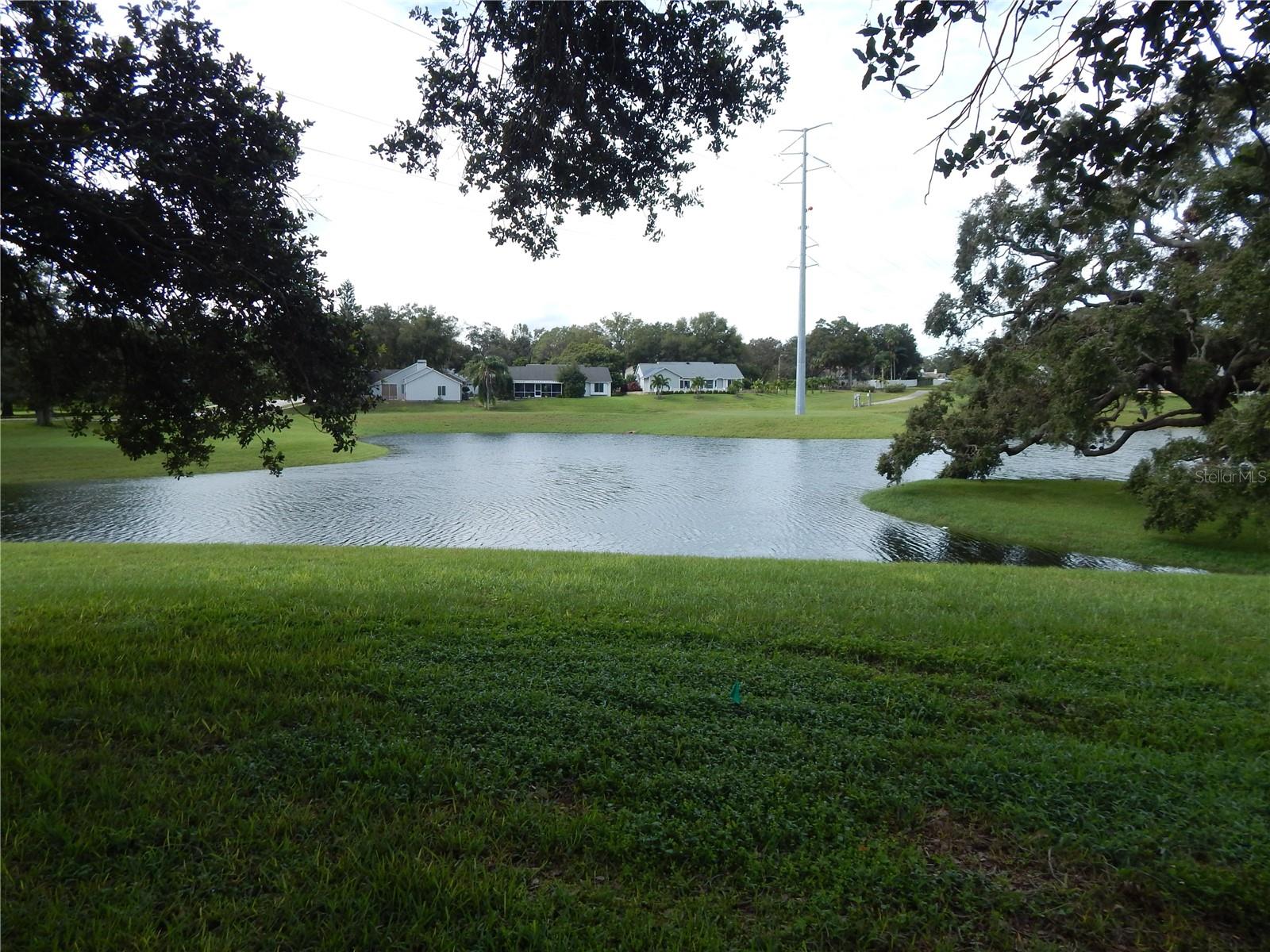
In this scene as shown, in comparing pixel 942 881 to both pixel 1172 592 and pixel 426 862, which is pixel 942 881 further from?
pixel 1172 592

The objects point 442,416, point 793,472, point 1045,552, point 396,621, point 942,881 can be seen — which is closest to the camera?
point 942,881

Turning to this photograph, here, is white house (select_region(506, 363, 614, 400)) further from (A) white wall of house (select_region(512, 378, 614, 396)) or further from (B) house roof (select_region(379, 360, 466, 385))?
(B) house roof (select_region(379, 360, 466, 385))

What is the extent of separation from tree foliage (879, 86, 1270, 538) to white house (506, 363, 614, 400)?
59.5 m

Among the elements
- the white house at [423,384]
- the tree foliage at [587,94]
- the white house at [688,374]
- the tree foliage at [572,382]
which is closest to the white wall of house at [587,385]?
the tree foliage at [572,382]

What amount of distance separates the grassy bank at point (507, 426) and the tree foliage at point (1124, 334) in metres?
17.3

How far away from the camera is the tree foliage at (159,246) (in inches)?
184

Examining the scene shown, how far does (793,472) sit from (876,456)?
690 centimetres

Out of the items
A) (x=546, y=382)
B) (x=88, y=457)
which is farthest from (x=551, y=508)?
(x=546, y=382)

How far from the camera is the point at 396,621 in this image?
5.61 meters

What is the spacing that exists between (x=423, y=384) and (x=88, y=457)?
41.6 m

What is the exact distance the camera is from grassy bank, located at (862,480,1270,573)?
14.5 metres

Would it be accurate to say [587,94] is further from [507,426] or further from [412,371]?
[412,371]

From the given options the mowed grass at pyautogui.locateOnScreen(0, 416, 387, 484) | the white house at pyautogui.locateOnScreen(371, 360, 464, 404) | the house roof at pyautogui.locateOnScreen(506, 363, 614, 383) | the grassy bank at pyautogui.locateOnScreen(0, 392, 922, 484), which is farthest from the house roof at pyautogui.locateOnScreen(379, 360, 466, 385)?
the mowed grass at pyautogui.locateOnScreen(0, 416, 387, 484)

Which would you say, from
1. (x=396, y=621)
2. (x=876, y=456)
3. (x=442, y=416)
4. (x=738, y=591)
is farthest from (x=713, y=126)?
(x=442, y=416)
